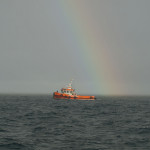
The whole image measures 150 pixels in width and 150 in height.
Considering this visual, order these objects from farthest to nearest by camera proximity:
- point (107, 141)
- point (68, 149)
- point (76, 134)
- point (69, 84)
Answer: point (69, 84)
point (76, 134)
point (107, 141)
point (68, 149)

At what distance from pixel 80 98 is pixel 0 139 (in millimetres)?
83637

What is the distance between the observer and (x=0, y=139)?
1773 centimetres

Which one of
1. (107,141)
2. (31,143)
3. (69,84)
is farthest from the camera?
(69,84)

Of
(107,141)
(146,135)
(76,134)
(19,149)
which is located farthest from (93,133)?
(19,149)

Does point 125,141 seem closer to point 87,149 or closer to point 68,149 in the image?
point 87,149

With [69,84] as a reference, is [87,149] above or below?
below

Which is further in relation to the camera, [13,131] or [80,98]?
[80,98]

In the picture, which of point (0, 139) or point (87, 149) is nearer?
point (87, 149)

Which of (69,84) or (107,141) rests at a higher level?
(69,84)

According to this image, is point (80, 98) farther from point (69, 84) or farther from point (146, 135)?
point (146, 135)

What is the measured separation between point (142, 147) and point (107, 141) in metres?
2.86

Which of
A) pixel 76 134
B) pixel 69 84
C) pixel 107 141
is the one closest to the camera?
pixel 107 141

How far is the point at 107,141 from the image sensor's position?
58.0ft

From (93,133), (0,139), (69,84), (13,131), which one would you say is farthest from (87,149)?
(69,84)
